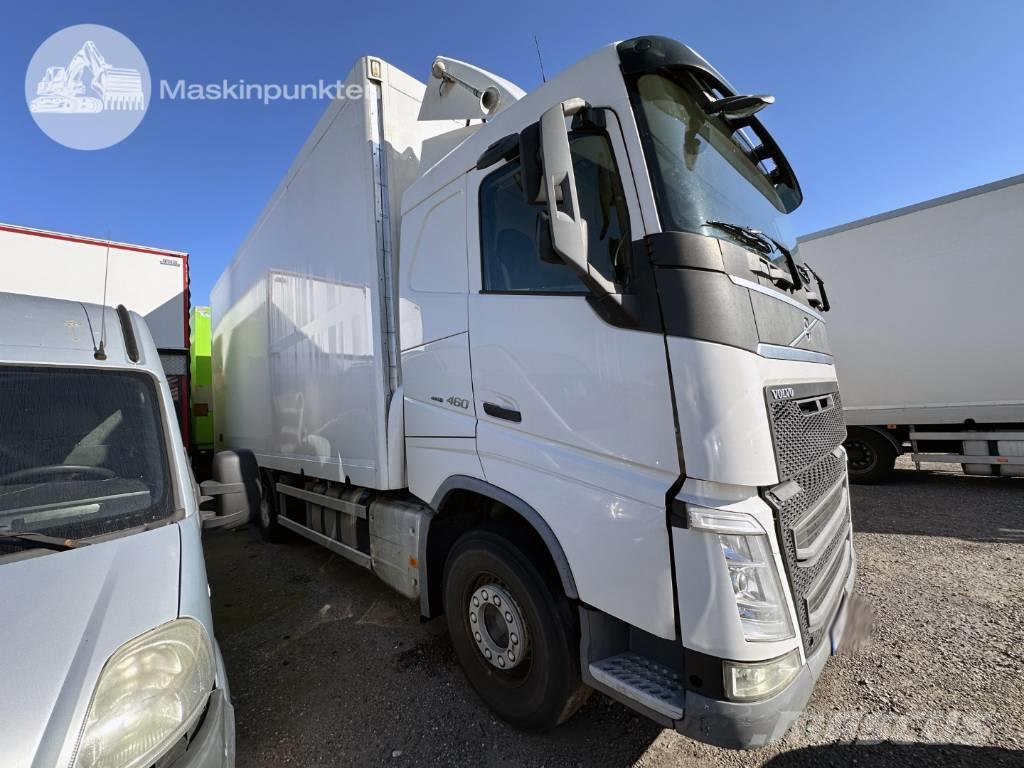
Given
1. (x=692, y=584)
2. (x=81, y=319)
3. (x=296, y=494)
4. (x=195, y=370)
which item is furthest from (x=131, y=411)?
(x=195, y=370)

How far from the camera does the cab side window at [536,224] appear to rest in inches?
70.5

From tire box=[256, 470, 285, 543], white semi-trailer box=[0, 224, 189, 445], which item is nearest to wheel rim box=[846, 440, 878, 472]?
tire box=[256, 470, 285, 543]

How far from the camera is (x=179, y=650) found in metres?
1.42

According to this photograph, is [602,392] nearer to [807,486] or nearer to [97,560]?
[807,486]

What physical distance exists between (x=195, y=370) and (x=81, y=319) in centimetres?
710

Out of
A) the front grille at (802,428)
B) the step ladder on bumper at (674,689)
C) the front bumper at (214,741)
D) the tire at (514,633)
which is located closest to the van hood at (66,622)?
the front bumper at (214,741)

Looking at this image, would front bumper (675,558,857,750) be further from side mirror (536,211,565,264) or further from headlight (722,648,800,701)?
side mirror (536,211,565,264)

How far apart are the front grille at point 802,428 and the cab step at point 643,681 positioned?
846 millimetres

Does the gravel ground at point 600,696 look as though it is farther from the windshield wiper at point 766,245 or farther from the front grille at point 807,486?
the windshield wiper at point 766,245

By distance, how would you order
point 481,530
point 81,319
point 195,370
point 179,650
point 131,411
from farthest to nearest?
point 195,370 → point 481,530 → point 81,319 → point 131,411 → point 179,650

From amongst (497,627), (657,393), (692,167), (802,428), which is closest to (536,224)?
(692,167)

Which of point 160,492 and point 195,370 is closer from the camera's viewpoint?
point 160,492

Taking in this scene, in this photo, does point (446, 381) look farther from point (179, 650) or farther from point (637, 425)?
point (179, 650)

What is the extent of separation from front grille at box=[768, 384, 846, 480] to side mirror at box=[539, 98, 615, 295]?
2.65 ft
